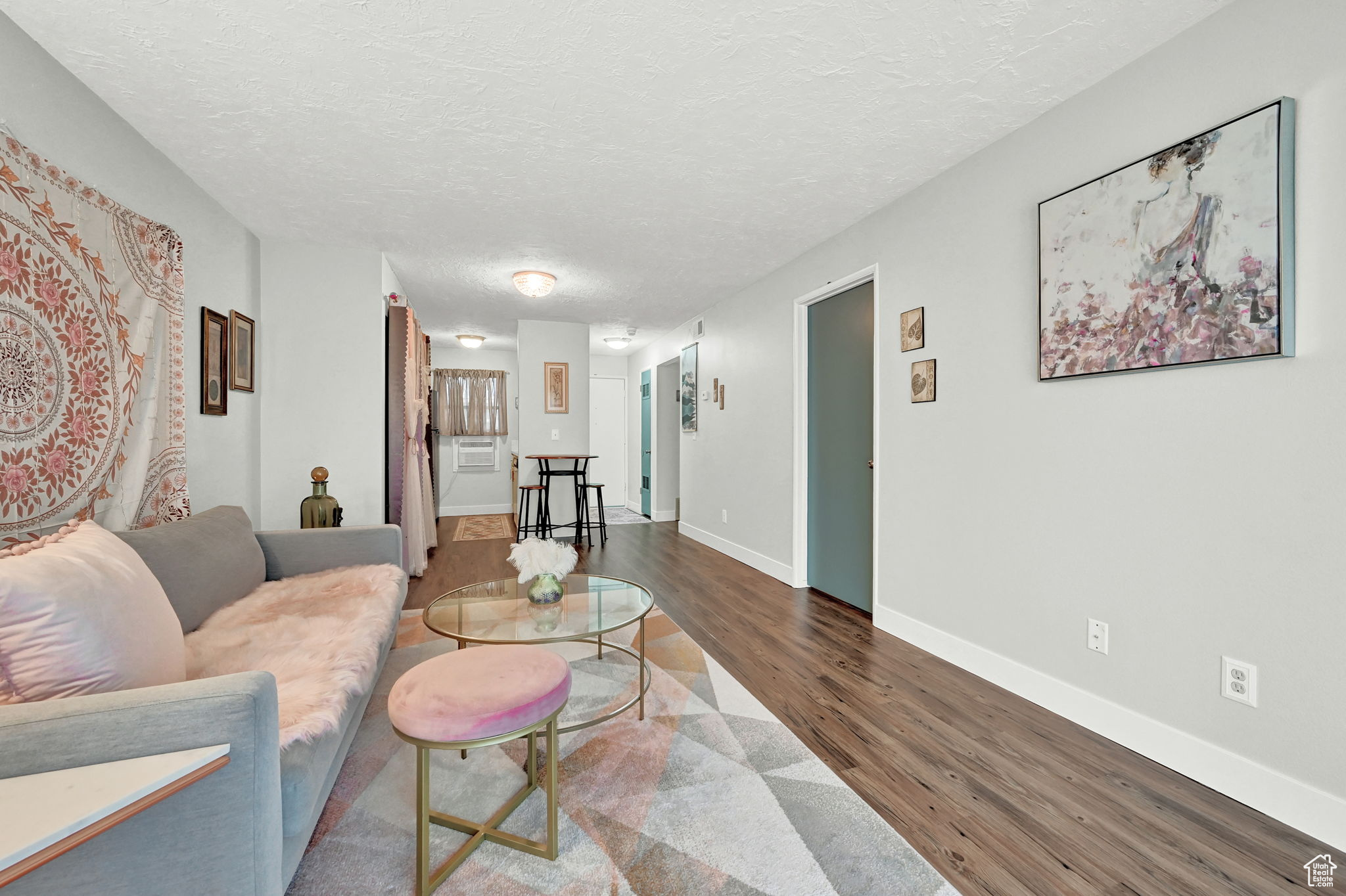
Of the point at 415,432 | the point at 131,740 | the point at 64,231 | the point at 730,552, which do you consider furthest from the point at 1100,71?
the point at 415,432

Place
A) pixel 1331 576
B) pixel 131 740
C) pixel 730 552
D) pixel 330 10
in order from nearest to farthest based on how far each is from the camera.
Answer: pixel 131 740, pixel 1331 576, pixel 330 10, pixel 730 552

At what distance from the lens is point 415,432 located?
4.60 m

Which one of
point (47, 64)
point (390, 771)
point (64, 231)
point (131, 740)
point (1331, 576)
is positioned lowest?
point (390, 771)

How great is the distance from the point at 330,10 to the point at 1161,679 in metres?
3.41

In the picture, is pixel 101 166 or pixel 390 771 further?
pixel 101 166

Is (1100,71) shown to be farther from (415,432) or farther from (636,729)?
(415,432)

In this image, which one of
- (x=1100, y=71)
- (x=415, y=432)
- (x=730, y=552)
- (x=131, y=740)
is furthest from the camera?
(x=730, y=552)

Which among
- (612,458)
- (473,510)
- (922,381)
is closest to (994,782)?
(922,381)

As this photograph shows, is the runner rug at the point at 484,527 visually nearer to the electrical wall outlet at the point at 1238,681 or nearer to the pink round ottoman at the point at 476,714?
the pink round ottoman at the point at 476,714

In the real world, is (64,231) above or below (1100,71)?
below

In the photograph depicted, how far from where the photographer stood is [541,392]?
602 cm

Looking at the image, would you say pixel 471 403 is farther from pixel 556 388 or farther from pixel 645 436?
pixel 645 436

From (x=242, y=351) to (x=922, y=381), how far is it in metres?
3.92

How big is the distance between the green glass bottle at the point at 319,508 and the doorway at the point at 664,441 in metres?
4.19
